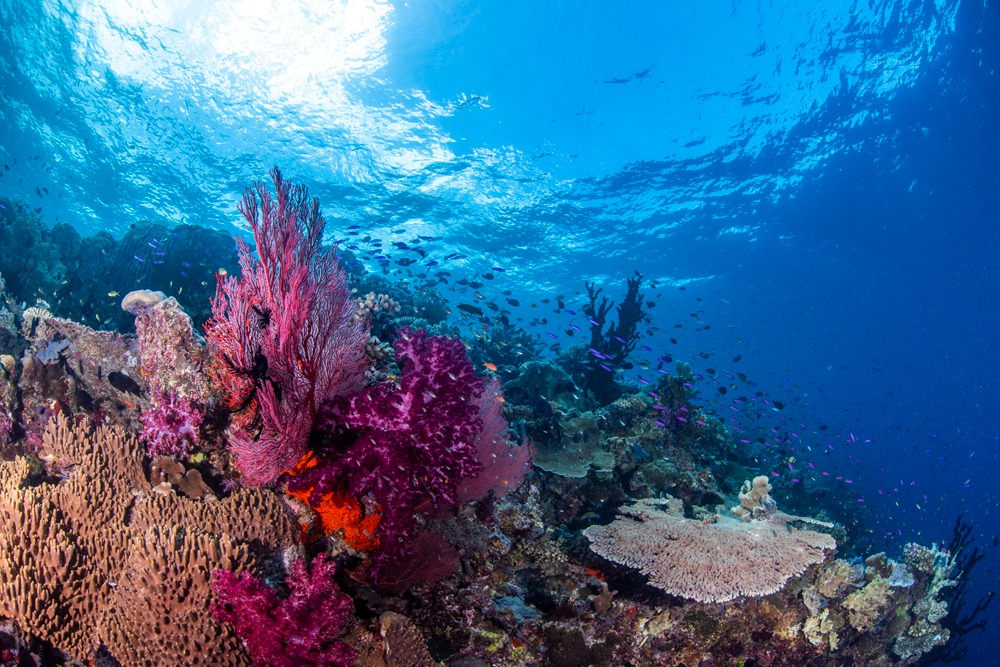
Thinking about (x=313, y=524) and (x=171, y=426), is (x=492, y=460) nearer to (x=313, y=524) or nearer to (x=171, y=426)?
(x=313, y=524)

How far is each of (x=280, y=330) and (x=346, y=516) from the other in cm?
187

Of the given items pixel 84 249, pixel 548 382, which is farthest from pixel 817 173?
pixel 84 249

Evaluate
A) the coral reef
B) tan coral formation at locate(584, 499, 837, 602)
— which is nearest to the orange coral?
the coral reef

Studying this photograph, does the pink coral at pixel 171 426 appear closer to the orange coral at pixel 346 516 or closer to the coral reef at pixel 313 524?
the coral reef at pixel 313 524

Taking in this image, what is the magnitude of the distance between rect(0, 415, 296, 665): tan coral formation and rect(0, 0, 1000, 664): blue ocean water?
48.7 ft

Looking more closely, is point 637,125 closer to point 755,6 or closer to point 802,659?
point 755,6

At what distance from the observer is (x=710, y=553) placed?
527cm

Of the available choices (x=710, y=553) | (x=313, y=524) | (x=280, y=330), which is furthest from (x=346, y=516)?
(x=710, y=553)

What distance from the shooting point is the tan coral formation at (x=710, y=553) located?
4.95m

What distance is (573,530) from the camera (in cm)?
683

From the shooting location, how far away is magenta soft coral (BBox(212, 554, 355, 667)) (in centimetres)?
319

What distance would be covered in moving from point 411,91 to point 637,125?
11.2 m

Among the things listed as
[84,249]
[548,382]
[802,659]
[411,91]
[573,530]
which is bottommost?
[802,659]

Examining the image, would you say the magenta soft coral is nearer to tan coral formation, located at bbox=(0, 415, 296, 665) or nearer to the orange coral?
tan coral formation, located at bbox=(0, 415, 296, 665)
